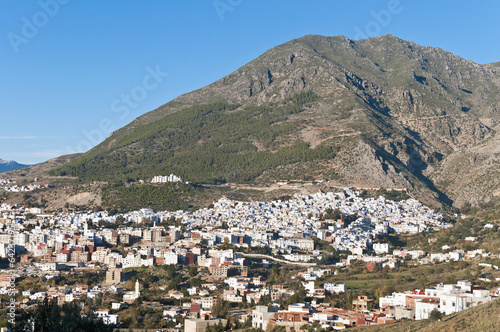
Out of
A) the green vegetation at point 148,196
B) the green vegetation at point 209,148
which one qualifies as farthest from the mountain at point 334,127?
the green vegetation at point 148,196

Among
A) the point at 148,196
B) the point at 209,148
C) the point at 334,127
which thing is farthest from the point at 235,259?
the point at 209,148

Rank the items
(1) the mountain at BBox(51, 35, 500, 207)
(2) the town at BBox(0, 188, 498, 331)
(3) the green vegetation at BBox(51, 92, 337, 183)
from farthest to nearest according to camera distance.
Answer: (3) the green vegetation at BBox(51, 92, 337, 183) < (1) the mountain at BBox(51, 35, 500, 207) < (2) the town at BBox(0, 188, 498, 331)

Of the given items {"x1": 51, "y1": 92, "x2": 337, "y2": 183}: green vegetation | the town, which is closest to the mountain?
{"x1": 51, "y1": 92, "x2": 337, "y2": 183}: green vegetation

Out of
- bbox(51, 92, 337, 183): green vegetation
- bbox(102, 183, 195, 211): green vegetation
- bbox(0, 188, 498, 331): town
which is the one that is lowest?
bbox(0, 188, 498, 331): town

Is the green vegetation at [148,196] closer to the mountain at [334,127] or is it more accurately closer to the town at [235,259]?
the town at [235,259]

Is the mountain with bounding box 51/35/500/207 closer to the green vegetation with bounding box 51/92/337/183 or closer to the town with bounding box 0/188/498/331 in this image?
the green vegetation with bounding box 51/92/337/183
